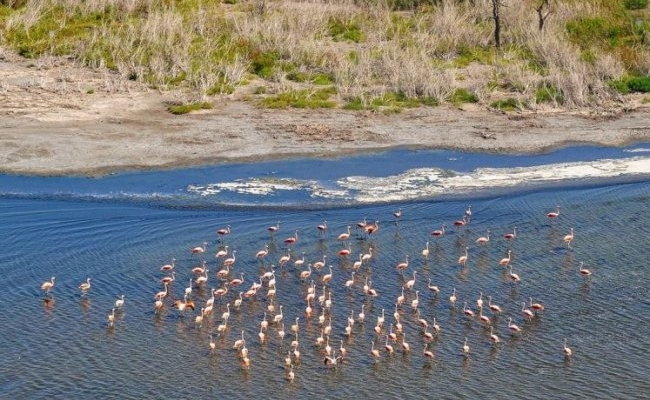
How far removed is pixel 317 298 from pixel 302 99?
54.0ft

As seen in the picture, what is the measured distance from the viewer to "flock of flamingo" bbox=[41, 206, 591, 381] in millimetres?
20891

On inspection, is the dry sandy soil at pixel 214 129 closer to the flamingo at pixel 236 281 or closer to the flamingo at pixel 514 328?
the flamingo at pixel 236 281

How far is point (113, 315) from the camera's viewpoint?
22.0 meters

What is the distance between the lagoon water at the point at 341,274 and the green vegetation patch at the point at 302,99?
492cm

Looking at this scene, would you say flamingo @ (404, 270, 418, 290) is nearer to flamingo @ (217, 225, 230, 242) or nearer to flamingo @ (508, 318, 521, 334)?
flamingo @ (508, 318, 521, 334)

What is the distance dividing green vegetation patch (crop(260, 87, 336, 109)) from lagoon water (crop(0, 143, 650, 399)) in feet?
16.1

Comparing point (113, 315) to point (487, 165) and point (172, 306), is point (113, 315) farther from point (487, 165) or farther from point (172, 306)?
point (487, 165)

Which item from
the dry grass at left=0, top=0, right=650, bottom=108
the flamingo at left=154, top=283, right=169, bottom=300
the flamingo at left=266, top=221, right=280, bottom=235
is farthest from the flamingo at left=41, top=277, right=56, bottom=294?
the dry grass at left=0, top=0, right=650, bottom=108

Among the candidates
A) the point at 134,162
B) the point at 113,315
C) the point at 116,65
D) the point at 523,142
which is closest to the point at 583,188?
the point at 523,142

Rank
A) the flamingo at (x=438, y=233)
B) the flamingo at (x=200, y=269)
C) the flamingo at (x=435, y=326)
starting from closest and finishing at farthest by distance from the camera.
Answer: the flamingo at (x=435, y=326), the flamingo at (x=200, y=269), the flamingo at (x=438, y=233)

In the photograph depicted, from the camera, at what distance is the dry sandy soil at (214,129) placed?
3331 cm

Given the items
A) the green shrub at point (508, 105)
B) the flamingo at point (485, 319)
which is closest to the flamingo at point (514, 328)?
the flamingo at point (485, 319)

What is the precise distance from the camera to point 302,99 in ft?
126

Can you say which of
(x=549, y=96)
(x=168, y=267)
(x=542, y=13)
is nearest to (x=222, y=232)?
(x=168, y=267)
